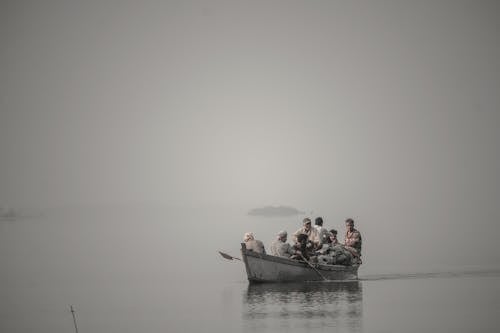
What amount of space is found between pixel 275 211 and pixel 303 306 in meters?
145

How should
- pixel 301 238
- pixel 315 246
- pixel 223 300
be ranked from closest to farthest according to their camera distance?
pixel 223 300, pixel 301 238, pixel 315 246

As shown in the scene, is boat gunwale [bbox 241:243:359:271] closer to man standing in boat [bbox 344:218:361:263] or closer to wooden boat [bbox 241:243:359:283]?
wooden boat [bbox 241:243:359:283]

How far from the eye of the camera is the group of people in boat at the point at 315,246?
3912 cm

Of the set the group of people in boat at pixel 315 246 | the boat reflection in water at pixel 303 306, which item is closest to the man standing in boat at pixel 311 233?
the group of people in boat at pixel 315 246

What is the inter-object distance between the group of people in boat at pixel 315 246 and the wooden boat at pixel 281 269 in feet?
0.97

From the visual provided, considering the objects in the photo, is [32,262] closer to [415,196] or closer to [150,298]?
[150,298]

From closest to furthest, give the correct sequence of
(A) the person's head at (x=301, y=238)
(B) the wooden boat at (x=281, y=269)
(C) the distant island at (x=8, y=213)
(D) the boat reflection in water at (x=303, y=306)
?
(D) the boat reflection in water at (x=303, y=306) < (B) the wooden boat at (x=281, y=269) < (A) the person's head at (x=301, y=238) < (C) the distant island at (x=8, y=213)

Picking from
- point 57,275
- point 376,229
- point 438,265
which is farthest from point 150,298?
point 376,229

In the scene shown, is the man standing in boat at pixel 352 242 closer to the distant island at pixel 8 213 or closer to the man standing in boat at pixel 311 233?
the man standing in boat at pixel 311 233

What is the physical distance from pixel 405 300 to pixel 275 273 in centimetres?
525

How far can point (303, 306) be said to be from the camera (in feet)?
112

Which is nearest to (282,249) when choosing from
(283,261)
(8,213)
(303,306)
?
(283,261)

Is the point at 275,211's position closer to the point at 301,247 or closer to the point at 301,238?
the point at 301,247

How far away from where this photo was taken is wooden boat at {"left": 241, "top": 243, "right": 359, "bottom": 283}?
38562 mm
